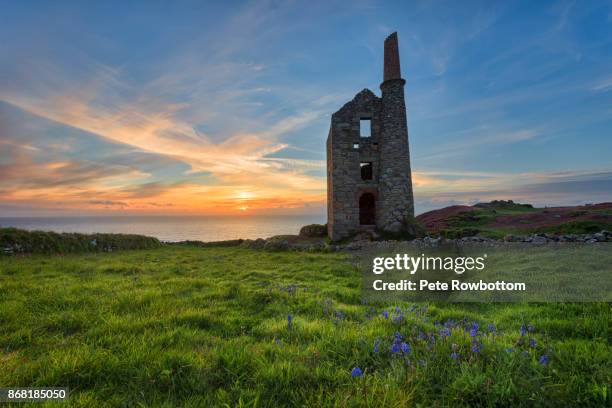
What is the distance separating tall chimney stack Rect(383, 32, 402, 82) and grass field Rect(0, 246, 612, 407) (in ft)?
66.7

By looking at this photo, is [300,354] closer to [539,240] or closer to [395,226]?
[539,240]

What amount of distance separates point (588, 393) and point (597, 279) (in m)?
5.93

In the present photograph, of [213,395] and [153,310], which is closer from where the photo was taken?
[213,395]

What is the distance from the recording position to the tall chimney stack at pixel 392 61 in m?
21.4

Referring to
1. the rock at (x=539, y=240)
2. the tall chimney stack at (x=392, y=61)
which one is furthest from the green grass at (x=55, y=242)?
the rock at (x=539, y=240)

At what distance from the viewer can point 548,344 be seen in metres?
3.20

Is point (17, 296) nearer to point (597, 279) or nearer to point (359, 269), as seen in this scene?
point (359, 269)

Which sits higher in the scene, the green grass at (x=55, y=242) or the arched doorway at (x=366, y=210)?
the arched doorway at (x=366, y=210)

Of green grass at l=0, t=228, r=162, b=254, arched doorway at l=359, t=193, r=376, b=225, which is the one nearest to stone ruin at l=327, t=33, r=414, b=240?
arched doorway at l=359, t=193, r=376, b=225

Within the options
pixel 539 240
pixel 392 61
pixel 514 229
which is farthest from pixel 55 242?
pixel 514 229

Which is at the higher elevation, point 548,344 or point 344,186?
point 344,186

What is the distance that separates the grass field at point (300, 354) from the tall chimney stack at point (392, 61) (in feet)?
66.7

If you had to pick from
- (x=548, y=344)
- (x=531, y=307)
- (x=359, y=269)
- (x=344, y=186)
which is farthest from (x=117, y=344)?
(x=344, y=186)

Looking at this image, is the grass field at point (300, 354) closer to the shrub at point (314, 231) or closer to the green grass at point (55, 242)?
the green grass at point (55, 242)
